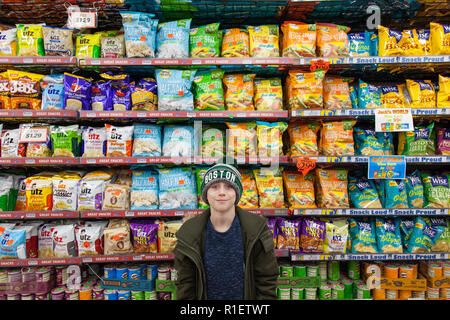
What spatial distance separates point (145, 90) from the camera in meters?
2.19

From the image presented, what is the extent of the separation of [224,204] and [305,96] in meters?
A: 1.41

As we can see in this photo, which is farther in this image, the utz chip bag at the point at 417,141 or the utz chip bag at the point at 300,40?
the utz chip bag at the point at 417,141

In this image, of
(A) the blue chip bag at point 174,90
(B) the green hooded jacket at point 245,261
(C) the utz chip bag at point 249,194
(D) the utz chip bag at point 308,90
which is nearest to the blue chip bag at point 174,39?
(A) the blue chip bag at point 174,90

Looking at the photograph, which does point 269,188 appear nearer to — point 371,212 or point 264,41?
point 371,212

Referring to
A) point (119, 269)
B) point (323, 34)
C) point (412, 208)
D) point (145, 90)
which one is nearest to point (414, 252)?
point (412, 208)

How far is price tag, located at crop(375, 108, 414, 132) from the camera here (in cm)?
208

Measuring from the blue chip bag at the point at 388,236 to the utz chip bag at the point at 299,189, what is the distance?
67 centimetres

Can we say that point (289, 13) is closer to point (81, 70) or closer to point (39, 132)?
point (81, 70)

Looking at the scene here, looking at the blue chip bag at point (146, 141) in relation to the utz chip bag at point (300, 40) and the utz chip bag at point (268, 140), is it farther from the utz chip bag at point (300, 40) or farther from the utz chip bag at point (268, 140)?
the utz chip bag at point (300, 40)

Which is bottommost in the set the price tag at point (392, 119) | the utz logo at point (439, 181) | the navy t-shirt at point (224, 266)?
the navy t-shirt at point (224, 266)

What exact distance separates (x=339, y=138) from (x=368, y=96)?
52 cm

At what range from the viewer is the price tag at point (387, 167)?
2121 mm

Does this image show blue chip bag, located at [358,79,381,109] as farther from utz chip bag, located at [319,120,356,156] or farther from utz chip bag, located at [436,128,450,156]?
utz chip bag, located at [436,128,450,156]

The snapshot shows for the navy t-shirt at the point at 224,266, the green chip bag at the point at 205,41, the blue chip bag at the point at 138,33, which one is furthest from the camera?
the green chip bag at the point at 205,41
